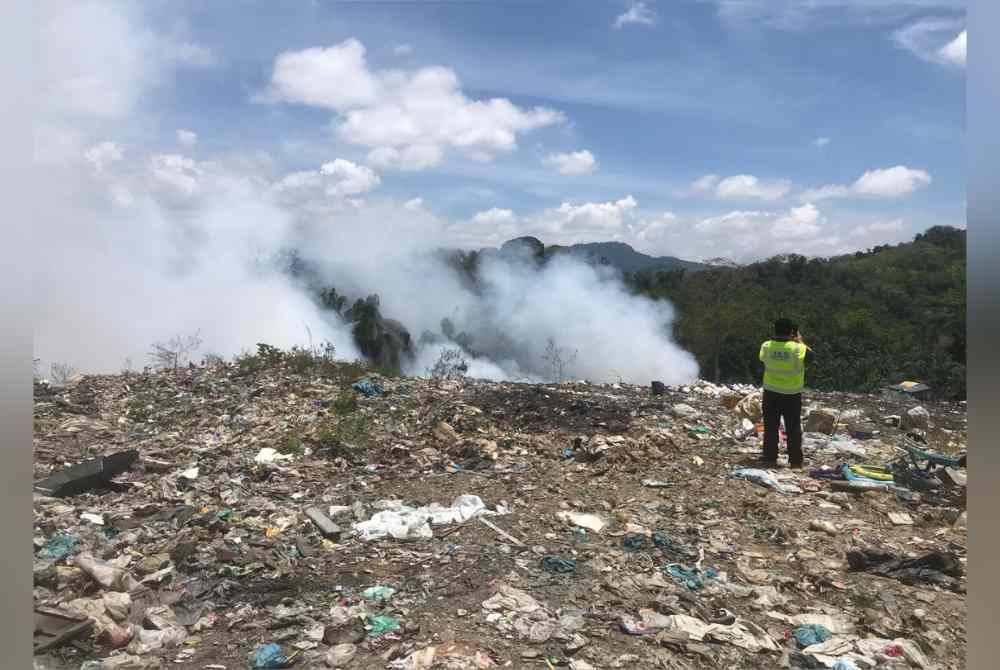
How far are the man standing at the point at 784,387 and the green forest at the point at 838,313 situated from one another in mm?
6650

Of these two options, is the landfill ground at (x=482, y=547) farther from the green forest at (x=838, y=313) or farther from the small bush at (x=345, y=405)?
the green forest at (x=838, y=313)

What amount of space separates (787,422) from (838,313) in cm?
1510

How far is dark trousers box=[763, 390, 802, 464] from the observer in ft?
19.5

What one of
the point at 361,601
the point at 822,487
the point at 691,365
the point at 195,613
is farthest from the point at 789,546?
the point at 691,365

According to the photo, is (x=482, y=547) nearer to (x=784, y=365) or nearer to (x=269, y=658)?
(x=269, y=658)

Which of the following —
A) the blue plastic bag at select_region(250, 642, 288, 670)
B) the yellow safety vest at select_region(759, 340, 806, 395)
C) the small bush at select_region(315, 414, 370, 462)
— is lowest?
the blue plastic bag at select_region(250, 642, 288, 670)

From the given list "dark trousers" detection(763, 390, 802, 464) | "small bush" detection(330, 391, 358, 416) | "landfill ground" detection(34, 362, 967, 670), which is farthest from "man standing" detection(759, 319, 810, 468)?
"small bush" detection(330, 391, 358, 416)

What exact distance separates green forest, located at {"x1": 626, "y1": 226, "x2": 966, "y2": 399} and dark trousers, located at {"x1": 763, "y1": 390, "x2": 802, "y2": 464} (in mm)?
6683

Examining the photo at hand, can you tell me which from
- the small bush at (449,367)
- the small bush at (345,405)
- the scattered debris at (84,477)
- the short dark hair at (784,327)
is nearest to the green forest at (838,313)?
the short dark hair at (784,327)

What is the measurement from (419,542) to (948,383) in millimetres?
11644

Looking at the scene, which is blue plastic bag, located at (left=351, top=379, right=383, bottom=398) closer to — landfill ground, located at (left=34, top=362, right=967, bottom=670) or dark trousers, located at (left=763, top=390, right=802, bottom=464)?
landfill ground, located at (left=34, top=362, right=967, bottom=670)

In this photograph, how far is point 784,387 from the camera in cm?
596

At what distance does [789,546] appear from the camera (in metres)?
4.20
